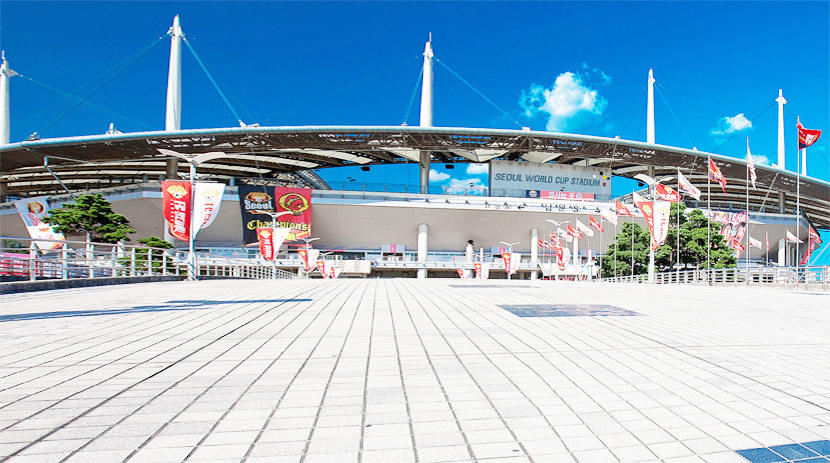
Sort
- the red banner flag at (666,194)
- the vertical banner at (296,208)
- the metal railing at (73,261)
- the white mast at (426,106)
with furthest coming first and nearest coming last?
1. the white mast at (426,106)
2. the vertical banner at (296,208)
3. the red banner flag at (666,194)
4. the metal railing at (73,261)

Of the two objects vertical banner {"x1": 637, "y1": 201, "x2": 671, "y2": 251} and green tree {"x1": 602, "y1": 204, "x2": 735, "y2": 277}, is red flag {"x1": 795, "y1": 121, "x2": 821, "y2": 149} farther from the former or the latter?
green tree {"x1": 602, "y1": 204, "x2": 735, "y2": 277}

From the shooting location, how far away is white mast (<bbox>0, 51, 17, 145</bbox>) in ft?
187

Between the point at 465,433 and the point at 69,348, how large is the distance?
15.0 feet

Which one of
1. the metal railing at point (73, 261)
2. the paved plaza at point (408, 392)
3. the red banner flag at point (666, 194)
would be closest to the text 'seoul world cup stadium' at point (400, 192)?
the red banner flag at point (666, 194)

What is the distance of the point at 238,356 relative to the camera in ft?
15.2

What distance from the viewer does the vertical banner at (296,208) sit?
48.1 meters

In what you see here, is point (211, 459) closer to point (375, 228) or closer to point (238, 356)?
point (238, 356)

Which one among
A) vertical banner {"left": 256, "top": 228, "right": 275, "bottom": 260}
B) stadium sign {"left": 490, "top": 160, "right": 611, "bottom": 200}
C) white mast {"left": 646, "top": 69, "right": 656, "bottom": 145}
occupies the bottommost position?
vertical banner {"left": 256, "top": 228, "right": 275, "bottom": 260}

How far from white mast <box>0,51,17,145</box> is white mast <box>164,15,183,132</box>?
76.7ft

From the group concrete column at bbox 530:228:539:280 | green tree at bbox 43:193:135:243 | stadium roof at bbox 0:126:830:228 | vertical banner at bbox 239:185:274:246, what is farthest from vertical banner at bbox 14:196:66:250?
concrete column at bbox 530:228:539:280

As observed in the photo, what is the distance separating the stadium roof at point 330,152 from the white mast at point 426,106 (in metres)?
1.84

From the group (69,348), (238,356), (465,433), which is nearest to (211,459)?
(465,433)

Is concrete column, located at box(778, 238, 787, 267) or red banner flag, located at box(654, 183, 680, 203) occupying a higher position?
red banner flag, located at box(654, 183, 680, 203)

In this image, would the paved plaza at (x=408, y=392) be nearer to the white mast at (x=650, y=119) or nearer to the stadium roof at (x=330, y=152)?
the stadium roof at (x=330, y=152)
